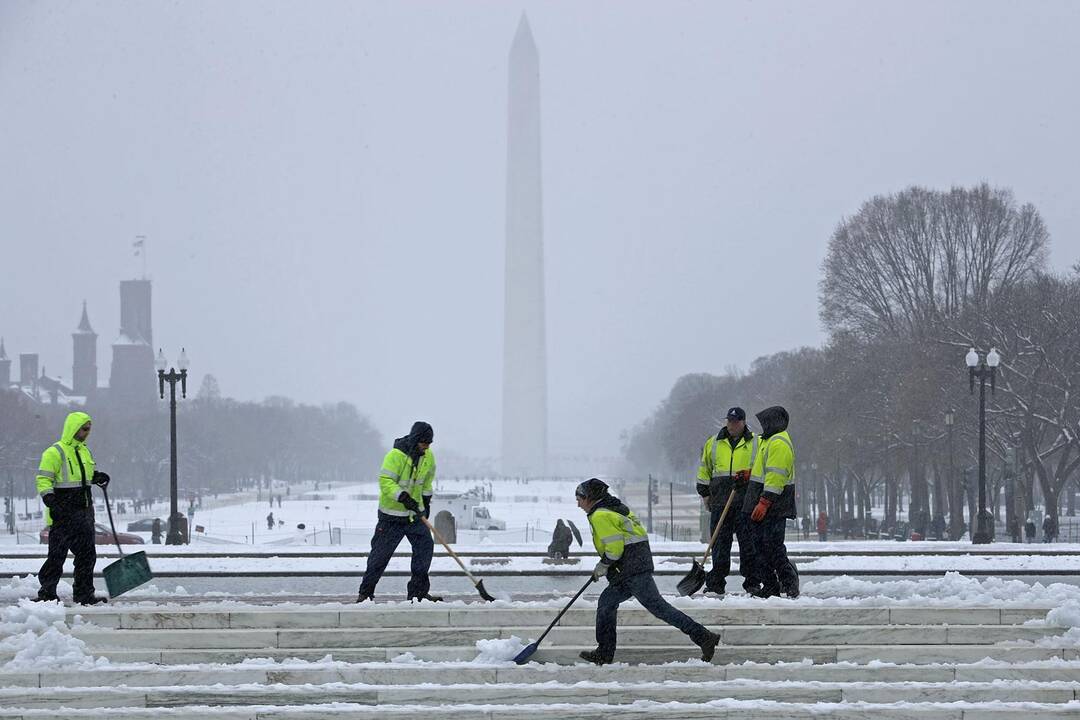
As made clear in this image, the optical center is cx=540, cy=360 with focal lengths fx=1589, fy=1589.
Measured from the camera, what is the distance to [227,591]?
60.7 feet

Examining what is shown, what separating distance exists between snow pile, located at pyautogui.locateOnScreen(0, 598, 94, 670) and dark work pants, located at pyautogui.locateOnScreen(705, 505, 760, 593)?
19.4 ft

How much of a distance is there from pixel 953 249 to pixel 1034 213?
3549 millimetres

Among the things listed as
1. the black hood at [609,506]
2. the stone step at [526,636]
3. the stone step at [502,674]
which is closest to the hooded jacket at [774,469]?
the stone step at [526,636]

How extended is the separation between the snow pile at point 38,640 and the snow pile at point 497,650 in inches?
122

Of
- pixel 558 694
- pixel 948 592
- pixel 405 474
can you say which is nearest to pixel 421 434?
pixel 405 474

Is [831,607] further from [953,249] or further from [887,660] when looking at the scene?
[953,249]

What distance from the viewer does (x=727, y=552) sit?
50.7ft

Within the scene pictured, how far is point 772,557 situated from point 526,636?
2.90m

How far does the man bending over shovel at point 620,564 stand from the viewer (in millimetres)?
12141

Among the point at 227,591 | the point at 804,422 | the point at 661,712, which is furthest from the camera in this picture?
the point at 804,422

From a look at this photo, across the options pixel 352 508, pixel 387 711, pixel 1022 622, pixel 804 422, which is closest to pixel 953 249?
pixel 804 422

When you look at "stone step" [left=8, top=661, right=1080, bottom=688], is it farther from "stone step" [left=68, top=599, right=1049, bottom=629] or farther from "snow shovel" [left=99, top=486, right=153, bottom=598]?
"snow shovel" [left=99, top=486, right=153, bottom=598]

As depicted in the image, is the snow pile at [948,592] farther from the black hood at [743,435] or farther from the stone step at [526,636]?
the black hood at [743,435]

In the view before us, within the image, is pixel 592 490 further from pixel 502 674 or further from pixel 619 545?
pixel 502 674
